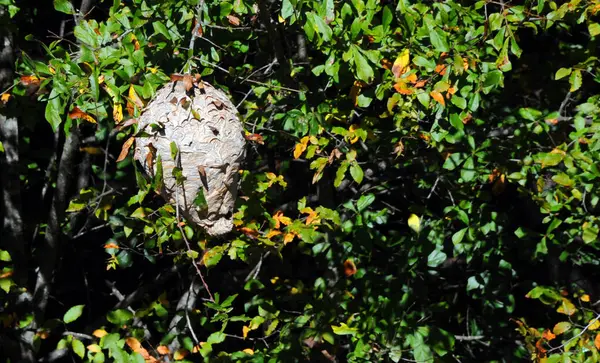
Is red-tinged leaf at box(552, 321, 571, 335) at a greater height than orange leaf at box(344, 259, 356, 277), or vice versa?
orange leaf at box(344, 259, 356, 277)

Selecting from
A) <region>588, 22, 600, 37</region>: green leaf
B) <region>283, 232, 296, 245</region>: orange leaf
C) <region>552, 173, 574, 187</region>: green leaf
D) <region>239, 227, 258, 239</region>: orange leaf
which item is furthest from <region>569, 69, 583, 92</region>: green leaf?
<region>239, 227, 258, 239</region>: orange leaf

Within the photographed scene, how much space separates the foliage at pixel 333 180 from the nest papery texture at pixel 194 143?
0.10 meters

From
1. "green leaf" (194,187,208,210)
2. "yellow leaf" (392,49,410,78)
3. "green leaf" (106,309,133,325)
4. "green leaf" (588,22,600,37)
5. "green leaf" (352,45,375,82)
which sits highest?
"green leaf" (352,45,375,82)

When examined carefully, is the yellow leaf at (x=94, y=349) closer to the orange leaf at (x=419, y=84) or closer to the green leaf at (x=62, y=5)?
the green leaf at (x=62, y=5)

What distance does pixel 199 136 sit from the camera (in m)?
2.10

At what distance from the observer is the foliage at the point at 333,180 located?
2.44 meters

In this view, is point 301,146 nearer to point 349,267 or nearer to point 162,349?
point 349,267

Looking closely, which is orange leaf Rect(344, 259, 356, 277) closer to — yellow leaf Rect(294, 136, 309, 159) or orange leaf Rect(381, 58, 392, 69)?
yellow leaf Rect(294, 136, 309, 159)

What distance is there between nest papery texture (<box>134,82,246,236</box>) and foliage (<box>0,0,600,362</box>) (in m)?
0.10

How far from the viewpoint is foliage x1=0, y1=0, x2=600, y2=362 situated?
2.44 metres

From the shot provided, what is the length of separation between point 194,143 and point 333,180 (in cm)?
132

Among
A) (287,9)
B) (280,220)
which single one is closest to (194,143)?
(287,9)

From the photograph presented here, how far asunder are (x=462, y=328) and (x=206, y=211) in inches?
89.9

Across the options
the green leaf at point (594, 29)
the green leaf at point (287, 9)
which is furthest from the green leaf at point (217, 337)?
the green leaf at point (594, 29)
